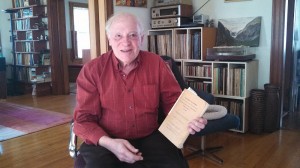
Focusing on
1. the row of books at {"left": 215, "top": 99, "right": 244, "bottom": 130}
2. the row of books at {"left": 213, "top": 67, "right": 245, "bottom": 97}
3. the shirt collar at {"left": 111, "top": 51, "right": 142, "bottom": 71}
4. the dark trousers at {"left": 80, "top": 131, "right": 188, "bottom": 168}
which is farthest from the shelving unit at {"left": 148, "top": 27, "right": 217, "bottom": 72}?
the dark trousers at {"left": 80, "top": 131, "right": 188, "bottom": 168}

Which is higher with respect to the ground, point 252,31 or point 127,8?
point 127,8

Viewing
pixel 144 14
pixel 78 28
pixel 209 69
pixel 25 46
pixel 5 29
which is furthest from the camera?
pixel 78 28

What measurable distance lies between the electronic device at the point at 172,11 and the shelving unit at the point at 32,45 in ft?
9.08

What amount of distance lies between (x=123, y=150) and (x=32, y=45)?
491 cm

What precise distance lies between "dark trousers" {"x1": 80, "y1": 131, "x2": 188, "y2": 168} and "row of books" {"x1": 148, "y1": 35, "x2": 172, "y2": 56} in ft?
6.87

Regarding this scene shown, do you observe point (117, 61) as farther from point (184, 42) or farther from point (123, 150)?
point (184, 42)

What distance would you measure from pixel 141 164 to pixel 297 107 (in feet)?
11.9

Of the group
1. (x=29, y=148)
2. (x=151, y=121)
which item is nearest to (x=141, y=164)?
(x=151, y=121)

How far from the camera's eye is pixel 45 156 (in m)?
2.70

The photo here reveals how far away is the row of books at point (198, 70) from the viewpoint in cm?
323

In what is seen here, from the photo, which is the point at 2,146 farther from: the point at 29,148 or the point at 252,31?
the point at 252,31

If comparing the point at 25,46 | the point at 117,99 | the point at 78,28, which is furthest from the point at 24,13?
the point at 117,99

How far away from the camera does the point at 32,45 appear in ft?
18.3

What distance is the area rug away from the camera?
340 centimetres
